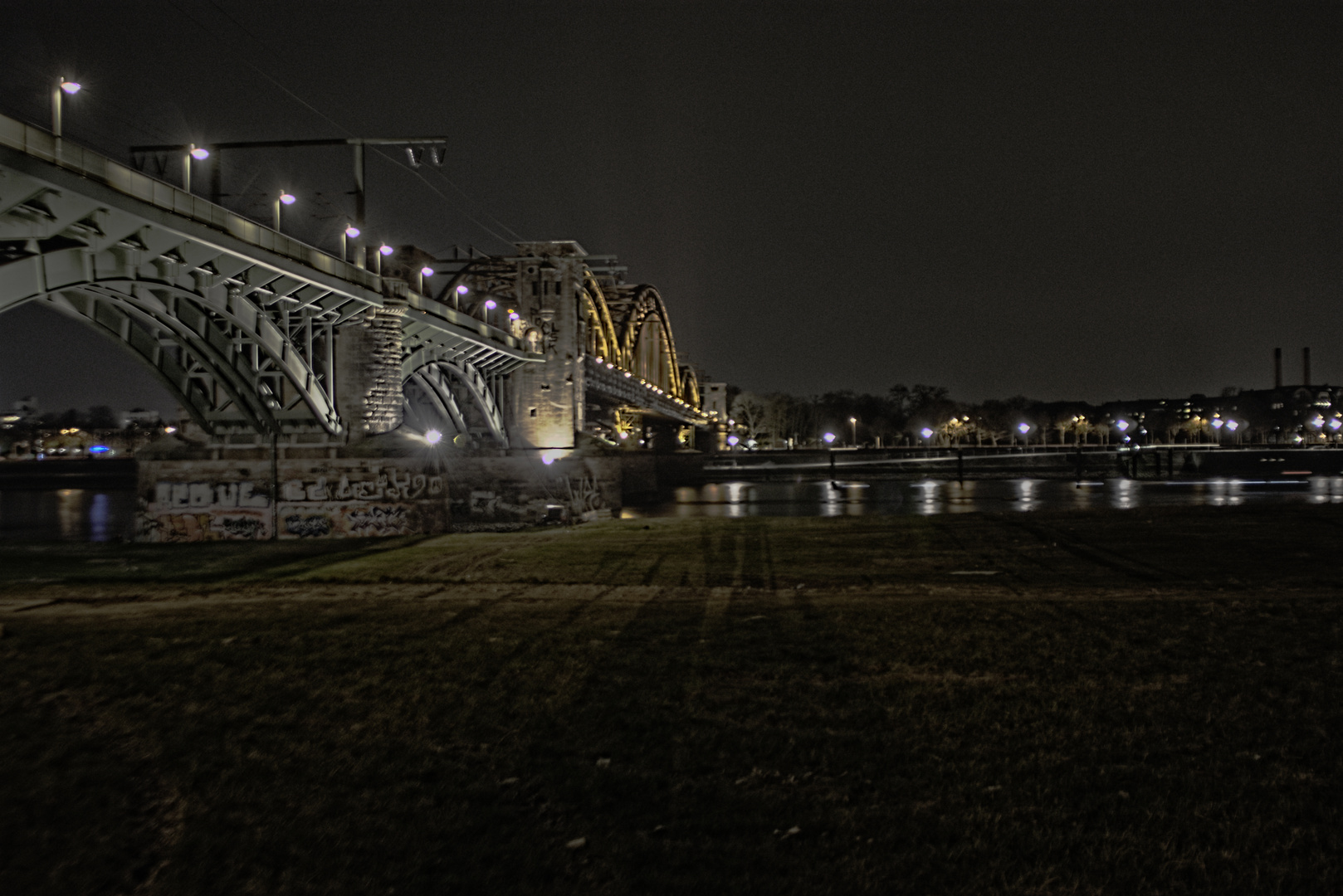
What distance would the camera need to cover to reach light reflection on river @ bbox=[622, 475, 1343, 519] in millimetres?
32531

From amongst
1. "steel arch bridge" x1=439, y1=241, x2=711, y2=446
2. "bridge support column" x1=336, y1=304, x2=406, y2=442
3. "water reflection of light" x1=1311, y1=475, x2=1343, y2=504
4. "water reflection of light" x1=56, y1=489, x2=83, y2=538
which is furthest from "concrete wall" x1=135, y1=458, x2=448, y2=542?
"water reflection of light" x1=1311, y1=475, x2=1343, y2=504

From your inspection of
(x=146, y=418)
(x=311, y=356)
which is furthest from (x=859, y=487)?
(x=146, y=418)

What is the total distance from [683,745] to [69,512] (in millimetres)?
59401

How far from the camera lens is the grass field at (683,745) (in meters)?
4.09

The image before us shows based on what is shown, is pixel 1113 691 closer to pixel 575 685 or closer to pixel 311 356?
pixel 575 685

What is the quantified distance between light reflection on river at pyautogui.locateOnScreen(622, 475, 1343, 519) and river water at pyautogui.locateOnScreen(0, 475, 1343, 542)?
41 mm

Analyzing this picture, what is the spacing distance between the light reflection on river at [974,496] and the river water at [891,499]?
41 mm

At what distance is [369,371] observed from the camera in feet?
107

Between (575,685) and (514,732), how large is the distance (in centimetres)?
115

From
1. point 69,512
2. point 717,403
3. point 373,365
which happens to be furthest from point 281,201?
point 717,403

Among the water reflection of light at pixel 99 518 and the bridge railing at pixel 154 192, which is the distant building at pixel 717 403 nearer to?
the water reflection of light at pixel 99 518

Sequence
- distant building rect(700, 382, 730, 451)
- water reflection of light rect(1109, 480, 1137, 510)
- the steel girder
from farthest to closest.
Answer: distant building rect(700, 382, 730, 451) < the steel girder < water reflection of light rect(1109, 480, 1137, 510)

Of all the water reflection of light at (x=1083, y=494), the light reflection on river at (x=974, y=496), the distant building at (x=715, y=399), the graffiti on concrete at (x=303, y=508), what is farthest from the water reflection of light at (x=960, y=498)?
the distant building at (x=715, y=399)

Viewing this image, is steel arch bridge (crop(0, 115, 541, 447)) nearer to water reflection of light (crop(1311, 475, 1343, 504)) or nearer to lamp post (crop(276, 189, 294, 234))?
lamp post (crop(276, 189, 294, 234))
